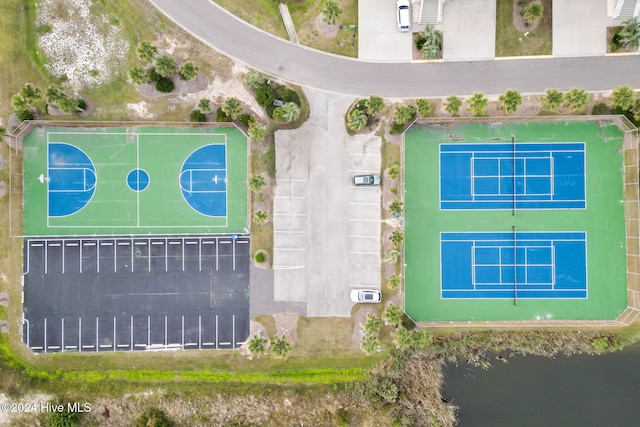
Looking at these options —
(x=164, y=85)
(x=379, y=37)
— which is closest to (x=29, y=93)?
(x=164, y=85)

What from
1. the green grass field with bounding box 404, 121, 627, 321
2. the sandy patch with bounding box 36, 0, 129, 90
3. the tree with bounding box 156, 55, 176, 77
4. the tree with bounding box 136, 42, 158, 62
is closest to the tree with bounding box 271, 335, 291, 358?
the green grass field with bounding box 404, 121, 627, 321

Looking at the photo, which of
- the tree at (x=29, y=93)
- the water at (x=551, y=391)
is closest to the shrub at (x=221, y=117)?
the tree at (x=29, y=93)

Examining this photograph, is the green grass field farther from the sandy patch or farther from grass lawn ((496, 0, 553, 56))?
the sandy patch

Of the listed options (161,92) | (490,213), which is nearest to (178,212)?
(161,92)

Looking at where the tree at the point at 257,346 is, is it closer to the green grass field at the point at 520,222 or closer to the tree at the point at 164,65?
the green grass field at the point at 520,222

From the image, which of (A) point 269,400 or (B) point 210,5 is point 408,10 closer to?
(B) point 210,5
